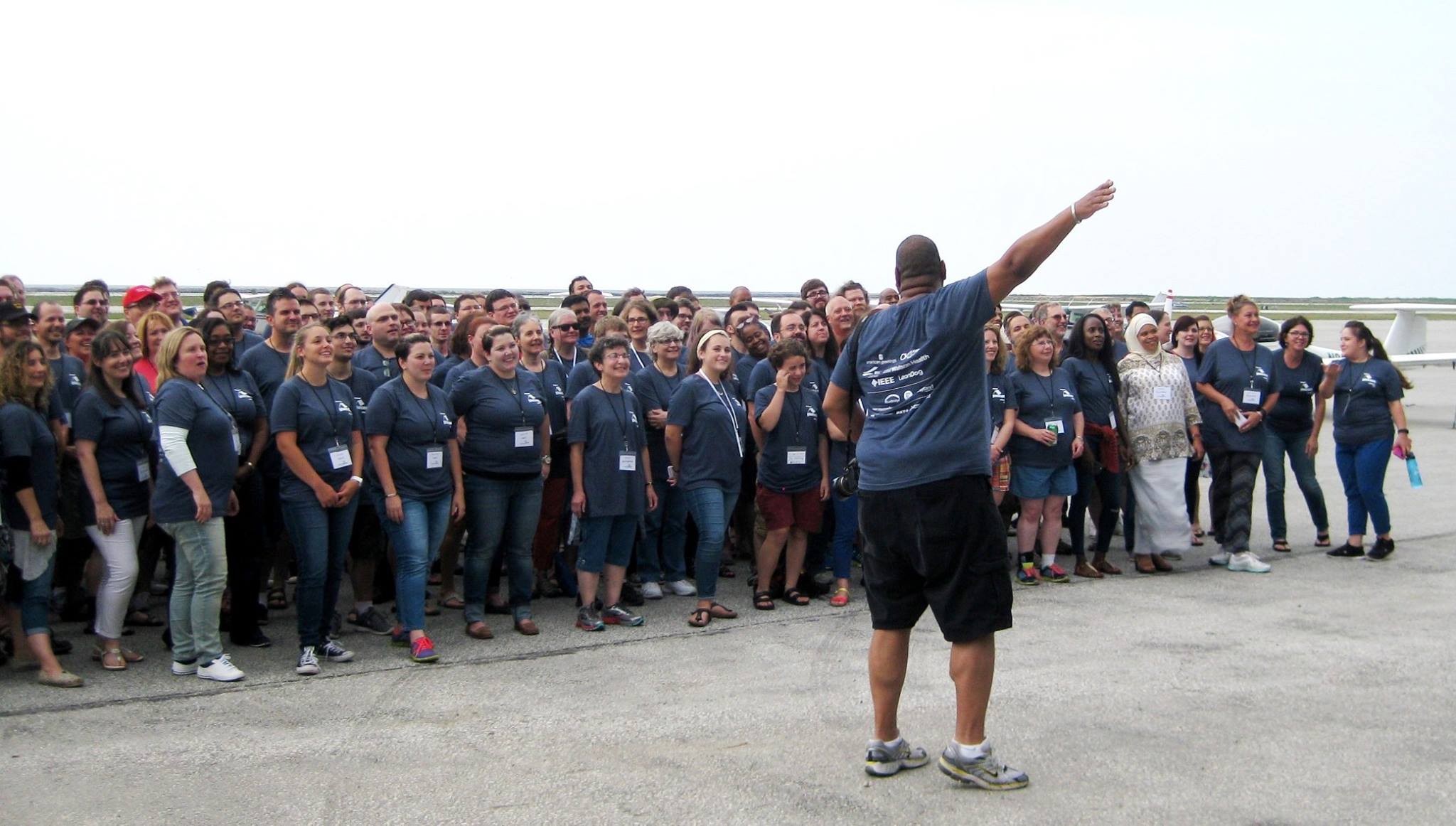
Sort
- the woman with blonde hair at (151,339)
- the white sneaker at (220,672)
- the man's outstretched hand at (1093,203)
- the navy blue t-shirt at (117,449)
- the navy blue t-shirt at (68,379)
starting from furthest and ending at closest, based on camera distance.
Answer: the woman with blonde hair at (151,339)
the navy blue t-shirt at (68,379)
the navy blue t-shirt at (117,449)
the white sneaker at (220,672)
the man's outstretched hand at (1093,203)

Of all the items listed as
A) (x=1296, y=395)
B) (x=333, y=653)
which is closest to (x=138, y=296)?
(x=333, y=653)

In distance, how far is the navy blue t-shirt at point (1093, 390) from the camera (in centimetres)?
905

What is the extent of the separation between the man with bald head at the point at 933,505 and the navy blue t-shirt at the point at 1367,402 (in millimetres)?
6037

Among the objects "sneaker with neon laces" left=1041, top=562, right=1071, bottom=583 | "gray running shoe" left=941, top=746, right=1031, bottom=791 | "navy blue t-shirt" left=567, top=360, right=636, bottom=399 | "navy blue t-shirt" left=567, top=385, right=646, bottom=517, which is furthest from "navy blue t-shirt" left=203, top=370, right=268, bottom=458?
"sneaker with neon laces" left=1041, top=562, right=1071, bottom=583

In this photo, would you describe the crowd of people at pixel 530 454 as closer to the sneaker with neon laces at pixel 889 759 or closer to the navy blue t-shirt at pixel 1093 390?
the navy blue t-shirt at pixel 1093 390

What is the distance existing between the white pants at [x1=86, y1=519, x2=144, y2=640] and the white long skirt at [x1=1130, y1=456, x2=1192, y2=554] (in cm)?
661

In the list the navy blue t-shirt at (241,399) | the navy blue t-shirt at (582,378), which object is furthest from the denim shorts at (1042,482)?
the navy blue t-shirt at (241,399)

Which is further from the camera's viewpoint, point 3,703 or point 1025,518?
point 1025,518

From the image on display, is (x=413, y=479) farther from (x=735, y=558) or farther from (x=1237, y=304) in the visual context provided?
(x=1237, y=304)

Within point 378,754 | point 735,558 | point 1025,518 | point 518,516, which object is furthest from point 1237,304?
point 378,754

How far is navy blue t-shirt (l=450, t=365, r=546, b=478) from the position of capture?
721 cm

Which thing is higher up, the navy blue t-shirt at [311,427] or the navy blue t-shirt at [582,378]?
the navy blue t-shirt at [582,378]

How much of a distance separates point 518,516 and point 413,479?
2.65 ft

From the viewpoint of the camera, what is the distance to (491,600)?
789 centimetres
